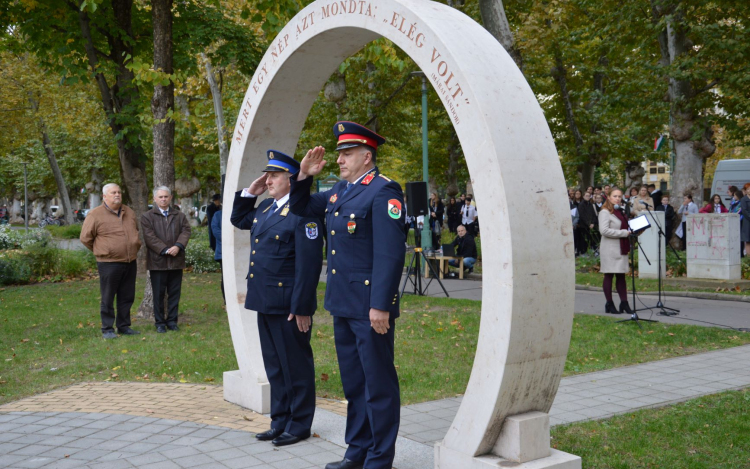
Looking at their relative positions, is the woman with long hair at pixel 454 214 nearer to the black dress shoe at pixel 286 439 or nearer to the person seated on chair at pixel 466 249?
the person seated on chair at pixel 466 249

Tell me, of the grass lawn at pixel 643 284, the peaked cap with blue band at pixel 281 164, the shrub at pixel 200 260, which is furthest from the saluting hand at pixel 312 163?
the shrub at pixel 200 260

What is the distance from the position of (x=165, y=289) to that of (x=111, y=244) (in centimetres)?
115

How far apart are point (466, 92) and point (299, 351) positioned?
2.36 metres

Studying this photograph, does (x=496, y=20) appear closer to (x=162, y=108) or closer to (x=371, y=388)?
(x=162, y=108)

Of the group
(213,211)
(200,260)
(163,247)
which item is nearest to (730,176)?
(200,260)

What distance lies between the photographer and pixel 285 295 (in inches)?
215

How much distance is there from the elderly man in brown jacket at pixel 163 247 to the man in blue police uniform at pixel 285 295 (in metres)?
5.01

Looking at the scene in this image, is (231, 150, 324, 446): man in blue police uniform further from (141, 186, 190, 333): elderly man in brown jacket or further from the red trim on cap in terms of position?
(141, 186, 190, 333): elderly man in brown jacket

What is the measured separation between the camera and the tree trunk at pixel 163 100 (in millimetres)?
11617

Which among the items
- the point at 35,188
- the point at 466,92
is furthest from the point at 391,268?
the point at 35,188

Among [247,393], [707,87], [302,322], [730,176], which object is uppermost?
[707,87]

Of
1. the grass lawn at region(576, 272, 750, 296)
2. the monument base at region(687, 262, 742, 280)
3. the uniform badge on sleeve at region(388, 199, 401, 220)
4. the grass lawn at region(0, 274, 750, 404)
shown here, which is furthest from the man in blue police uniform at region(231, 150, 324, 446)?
the monument base at region(687, 262, 742, 280)

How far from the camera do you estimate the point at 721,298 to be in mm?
13453

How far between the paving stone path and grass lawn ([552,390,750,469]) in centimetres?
33
